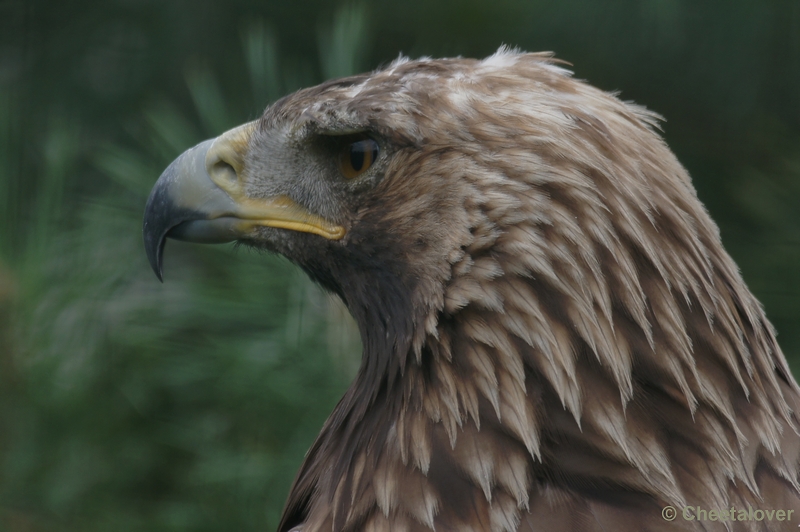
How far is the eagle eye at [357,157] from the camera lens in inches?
54.8

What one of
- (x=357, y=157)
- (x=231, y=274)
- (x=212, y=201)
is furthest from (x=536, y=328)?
(x=231, y=274)

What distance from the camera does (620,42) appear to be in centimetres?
259

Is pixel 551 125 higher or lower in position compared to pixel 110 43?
higher

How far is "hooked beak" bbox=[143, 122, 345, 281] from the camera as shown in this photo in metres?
1.53

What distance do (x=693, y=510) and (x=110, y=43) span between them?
101 inches

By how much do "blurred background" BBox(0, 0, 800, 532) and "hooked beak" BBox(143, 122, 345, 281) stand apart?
0.46 meters

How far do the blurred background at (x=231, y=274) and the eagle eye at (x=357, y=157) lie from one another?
0.60 metres

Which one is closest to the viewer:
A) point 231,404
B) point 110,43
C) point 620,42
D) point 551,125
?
point 551,125

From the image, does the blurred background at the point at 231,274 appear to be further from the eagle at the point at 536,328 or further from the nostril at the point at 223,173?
the eagle at the point at 536,328

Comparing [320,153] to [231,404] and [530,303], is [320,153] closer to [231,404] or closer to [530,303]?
[530,303]

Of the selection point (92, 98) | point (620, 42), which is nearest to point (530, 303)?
point (620, 42)

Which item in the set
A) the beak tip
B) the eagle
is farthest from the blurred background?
the eagle

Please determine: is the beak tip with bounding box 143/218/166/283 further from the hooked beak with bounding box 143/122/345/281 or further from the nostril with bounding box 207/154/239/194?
the nostril with bounding box 207/154/239/194

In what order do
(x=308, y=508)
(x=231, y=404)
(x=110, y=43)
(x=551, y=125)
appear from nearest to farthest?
(x=551, y=125)
(x=308, y=508)
(x=231, y=404)
(x=110, y=43)
